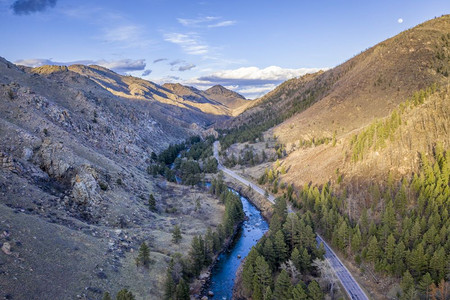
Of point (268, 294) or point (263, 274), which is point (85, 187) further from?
point (268, 294)

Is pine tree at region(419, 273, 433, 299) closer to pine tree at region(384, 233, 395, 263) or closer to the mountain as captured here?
the mountain

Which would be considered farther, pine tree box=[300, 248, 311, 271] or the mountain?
pine tree box=[300, 248, 311, 271]

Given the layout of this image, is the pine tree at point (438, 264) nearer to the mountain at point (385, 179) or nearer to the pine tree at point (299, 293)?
the mountain at point (385, 179)

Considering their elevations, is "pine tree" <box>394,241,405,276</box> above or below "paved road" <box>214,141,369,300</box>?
above

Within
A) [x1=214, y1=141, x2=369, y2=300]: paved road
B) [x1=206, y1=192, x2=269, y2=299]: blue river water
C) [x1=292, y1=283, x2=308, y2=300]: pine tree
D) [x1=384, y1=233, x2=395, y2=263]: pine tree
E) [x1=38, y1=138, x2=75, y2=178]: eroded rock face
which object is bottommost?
[x1=206, y1=192, x2=269, y2=299]: blue river water

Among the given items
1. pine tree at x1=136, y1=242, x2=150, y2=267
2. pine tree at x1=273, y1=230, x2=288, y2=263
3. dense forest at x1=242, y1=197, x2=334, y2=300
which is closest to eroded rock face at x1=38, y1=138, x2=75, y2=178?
pine tree at x1=136, y1=242, x2=150, y2=267

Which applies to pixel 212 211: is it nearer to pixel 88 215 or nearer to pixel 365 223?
pixel 88 215

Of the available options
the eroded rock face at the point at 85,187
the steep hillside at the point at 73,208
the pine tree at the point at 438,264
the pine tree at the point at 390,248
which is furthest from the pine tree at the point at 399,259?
the eroded rock face at the point at 85,187

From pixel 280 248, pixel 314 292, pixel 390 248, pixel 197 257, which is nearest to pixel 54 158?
pixel 197 257
